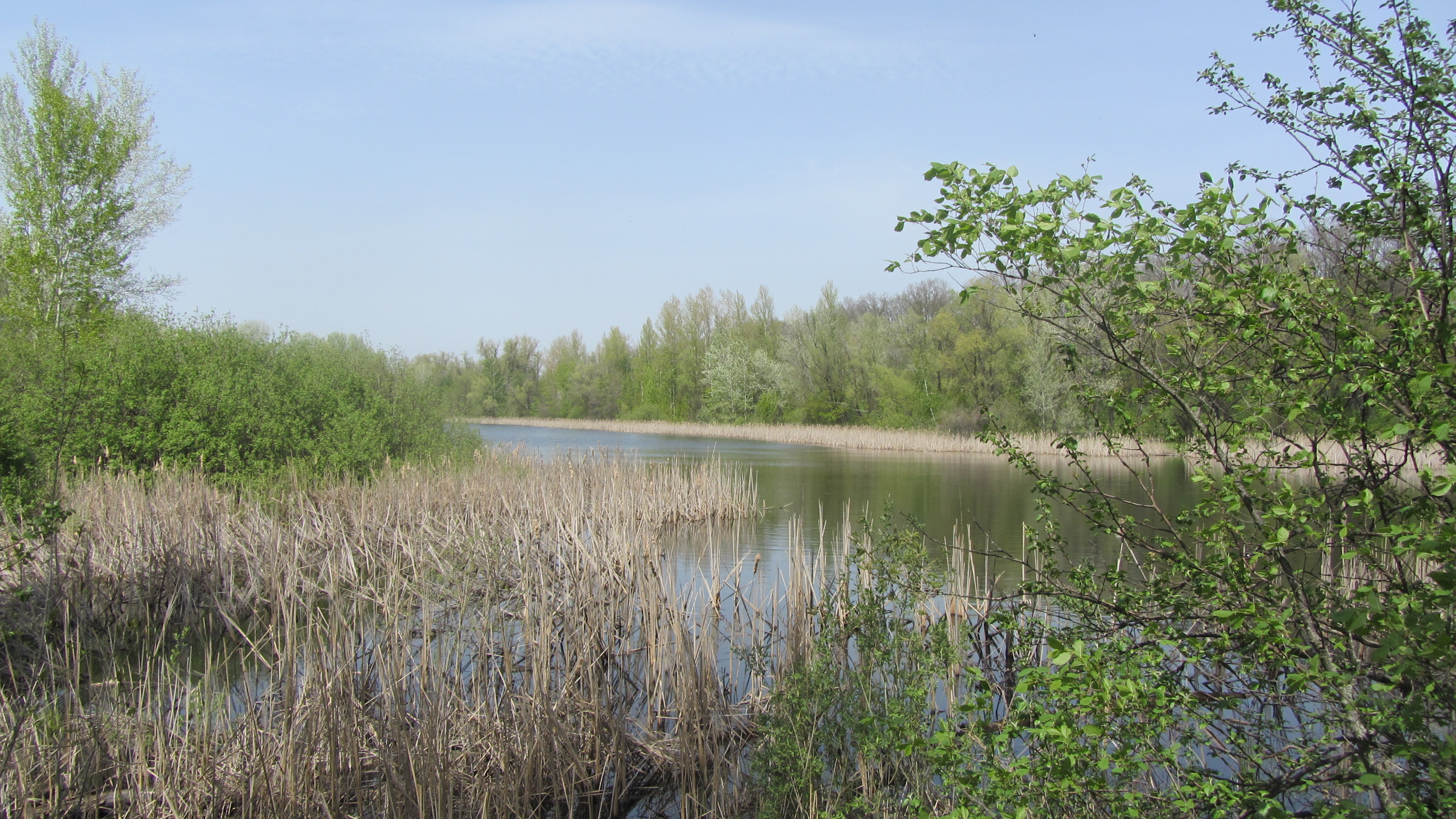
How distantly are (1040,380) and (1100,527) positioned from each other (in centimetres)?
3122

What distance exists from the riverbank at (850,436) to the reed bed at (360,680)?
10.7m

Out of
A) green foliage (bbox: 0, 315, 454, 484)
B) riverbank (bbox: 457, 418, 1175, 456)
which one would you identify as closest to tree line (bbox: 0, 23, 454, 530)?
green foliage (bbox: 0, 315, 454, 484)

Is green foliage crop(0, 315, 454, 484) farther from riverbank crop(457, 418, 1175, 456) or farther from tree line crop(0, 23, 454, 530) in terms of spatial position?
riverbank crop(457, 418, 1175, 456)

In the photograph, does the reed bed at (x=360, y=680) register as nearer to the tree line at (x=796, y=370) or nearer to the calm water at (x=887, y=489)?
the calm water at (x=887, y=489)

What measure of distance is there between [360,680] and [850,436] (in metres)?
32.5

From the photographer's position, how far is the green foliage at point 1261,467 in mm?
2238

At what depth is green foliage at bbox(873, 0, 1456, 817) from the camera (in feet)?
7.34

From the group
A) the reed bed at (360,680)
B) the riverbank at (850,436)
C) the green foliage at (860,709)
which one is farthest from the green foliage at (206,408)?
the green foliage at (860,709)

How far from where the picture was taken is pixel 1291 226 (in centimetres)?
270

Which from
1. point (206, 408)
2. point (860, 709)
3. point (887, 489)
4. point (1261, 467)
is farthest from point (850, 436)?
point (1261, 467)

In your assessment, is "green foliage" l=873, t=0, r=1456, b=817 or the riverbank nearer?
"green foliage" l=873, t=0, r=1456, b=817

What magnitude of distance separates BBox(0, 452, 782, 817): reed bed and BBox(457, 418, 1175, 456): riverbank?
35.0 feet

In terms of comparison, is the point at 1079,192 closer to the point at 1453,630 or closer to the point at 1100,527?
the point at 1100,527

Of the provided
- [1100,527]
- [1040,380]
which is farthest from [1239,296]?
[1040,380]
